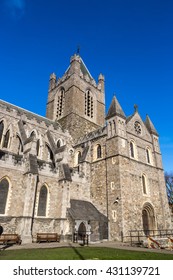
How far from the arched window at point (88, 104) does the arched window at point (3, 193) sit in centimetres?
2156

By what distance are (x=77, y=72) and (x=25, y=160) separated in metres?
22.8

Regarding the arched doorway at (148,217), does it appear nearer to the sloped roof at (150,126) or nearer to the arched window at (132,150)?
the arched window at (132,150)

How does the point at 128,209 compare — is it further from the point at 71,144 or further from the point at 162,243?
the point at 71,144

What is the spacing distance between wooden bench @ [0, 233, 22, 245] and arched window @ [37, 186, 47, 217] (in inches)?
122

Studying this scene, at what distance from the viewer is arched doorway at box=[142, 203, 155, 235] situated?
22.4 meters

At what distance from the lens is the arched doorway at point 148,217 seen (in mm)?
22359

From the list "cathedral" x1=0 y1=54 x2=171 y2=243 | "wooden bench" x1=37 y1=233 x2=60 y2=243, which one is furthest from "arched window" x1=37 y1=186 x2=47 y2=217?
"wooden bench" x1=37 y1=233 x2=60 y2=243

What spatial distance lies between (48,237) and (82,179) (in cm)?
818

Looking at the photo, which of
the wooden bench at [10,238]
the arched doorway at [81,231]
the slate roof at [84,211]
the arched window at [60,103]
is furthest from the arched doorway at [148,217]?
the arched window at [60,103]

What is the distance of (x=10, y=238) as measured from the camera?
1505 centimetres

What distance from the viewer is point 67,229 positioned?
17.8 meters

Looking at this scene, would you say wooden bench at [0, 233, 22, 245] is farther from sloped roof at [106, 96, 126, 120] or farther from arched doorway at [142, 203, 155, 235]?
sloped roof at [106, 96, 126, 120]
